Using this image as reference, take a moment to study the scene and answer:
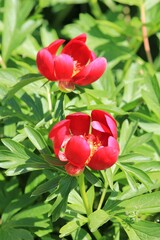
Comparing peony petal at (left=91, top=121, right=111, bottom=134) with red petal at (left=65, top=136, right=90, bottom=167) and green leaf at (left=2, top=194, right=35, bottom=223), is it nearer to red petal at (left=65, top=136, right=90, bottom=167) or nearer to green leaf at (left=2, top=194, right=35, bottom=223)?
red petal at (left=65, top=136, right=90, bottom=167)

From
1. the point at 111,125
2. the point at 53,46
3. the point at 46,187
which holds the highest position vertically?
the point at 53,46

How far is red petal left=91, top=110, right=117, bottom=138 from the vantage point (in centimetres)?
114

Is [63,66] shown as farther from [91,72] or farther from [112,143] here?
[112,143]

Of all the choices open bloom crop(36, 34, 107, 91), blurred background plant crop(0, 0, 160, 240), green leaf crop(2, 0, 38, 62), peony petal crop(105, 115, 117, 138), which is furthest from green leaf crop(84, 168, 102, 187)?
green leaf crop(2, 0, 38, 62)

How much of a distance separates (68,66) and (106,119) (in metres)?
0.17

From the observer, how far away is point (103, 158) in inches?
43.4

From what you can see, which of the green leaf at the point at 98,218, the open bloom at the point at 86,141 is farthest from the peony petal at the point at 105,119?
the green leaf at the point at 98,218

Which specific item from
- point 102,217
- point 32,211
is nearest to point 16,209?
point 32,211

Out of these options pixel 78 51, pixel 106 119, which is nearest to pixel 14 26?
pixel 78 51

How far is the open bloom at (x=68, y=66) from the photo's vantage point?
1.23 m

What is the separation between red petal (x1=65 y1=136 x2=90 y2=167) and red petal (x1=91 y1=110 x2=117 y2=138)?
0.08 m

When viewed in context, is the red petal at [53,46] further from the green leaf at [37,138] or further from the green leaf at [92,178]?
the green leaf at [92,178]

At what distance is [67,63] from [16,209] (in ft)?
1.56

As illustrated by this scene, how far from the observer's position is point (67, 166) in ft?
3.76
